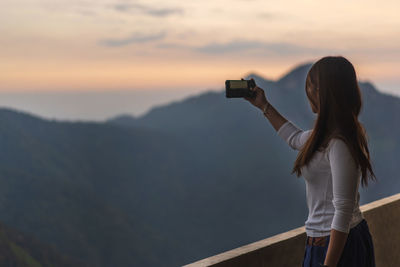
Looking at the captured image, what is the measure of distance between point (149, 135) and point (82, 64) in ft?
71.0

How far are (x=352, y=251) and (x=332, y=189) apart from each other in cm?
18

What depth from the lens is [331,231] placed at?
3.89 feet

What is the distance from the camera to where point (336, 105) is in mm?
1183

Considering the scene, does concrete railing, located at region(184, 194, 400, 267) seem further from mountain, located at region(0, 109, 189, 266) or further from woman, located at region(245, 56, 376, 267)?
mountain, located at region(0, 109, 189, 266)

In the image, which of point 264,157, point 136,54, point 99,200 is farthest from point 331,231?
point 136,54

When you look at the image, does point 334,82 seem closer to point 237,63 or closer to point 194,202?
point 194,202

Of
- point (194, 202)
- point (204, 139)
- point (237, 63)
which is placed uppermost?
point (237, 63)

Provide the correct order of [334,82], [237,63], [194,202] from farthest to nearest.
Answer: [237,63], [194,202], [334,82]

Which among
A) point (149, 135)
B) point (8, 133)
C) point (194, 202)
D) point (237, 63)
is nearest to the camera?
point (8, 133)

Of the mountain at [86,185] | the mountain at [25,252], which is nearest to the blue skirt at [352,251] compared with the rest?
the mountain at [25,252]

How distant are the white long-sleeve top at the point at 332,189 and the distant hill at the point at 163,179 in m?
45.6

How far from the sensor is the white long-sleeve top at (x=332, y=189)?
3.72 feet

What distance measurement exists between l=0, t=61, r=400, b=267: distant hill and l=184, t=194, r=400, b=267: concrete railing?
44422mm

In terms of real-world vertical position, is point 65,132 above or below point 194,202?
above
